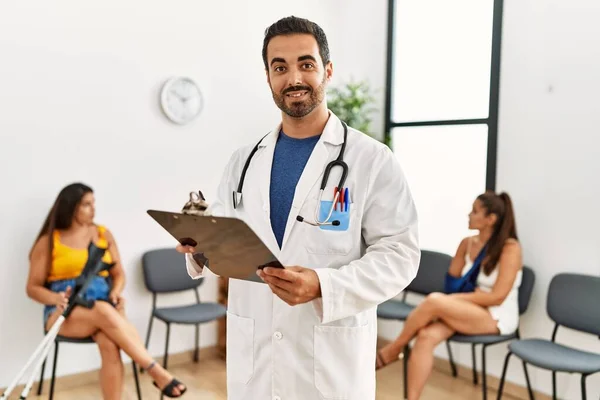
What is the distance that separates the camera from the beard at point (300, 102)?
149 cm

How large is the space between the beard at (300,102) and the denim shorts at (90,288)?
214 cm

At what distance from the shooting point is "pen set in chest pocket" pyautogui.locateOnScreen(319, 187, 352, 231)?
56.6 inches

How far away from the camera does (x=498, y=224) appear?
337cm

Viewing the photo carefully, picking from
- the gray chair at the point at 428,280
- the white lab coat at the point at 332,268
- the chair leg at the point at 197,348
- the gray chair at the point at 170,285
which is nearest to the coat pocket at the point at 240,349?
the white lab coat at the point at 332,268

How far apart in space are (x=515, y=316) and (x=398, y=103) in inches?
74.6

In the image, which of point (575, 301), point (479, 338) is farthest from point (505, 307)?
point (575, 301)

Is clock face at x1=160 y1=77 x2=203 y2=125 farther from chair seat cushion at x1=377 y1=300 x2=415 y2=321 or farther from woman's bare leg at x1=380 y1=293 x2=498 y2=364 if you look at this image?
woman's bare leg at x1=380 y1=293 x2=498 y2=364

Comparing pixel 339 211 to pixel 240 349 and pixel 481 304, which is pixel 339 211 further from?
pixel 481 304

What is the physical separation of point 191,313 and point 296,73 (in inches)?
97.1

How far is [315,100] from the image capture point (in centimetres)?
151

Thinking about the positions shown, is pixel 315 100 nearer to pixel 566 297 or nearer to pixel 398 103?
pixel 566 297

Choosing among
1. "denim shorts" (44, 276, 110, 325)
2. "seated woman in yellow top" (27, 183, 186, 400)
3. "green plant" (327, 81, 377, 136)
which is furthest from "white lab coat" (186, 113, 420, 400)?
"green plant" (327, 81, 377, 136)

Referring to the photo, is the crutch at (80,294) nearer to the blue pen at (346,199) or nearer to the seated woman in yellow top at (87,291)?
the seated woman in yellow top at (87,291)

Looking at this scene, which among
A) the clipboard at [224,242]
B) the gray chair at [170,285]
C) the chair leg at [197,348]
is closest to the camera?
the clipboard at [224,242]
